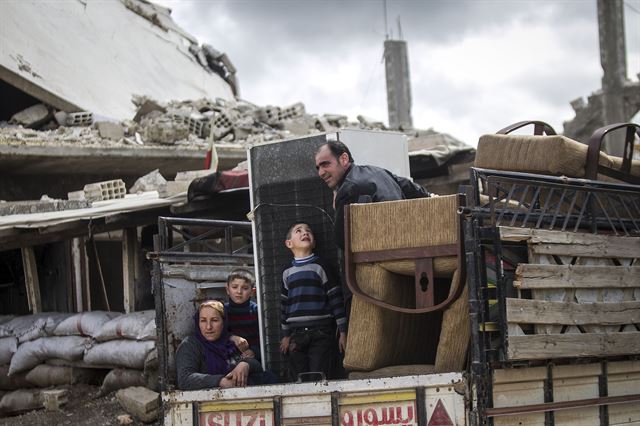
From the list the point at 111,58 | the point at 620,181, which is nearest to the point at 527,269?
the point at 620,181

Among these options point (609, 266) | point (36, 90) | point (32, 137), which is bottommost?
point (609, 266)

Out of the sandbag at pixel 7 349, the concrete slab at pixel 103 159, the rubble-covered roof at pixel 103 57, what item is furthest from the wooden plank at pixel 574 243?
the rubble-covered roof at pixel 103 57

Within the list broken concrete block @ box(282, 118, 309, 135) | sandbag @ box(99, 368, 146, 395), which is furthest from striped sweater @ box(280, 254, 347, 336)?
broken concrete block @ box(282, 118, 309, 135)

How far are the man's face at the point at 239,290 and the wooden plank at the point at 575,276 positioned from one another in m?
1.97

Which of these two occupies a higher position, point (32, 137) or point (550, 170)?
point (32, 137)

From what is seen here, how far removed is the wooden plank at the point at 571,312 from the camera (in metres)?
4.23

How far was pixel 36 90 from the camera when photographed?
18250mm

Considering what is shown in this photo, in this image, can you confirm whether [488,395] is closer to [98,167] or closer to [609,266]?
[609,266]

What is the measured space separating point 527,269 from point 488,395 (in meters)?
0.59

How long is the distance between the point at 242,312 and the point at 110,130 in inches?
428

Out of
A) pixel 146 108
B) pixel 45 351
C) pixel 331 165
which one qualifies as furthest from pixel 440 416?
pixel 146 108

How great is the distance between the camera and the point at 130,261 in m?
11.5

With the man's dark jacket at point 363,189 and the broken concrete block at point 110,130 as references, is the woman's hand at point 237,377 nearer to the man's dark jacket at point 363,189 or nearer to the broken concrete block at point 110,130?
the man's dark jacket at point 363,189

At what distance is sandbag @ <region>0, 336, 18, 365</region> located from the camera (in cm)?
1077
